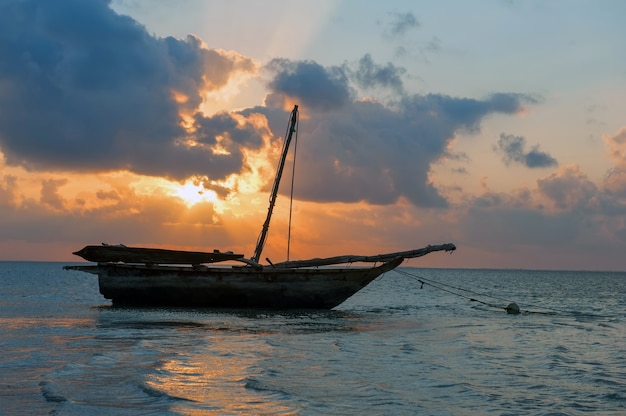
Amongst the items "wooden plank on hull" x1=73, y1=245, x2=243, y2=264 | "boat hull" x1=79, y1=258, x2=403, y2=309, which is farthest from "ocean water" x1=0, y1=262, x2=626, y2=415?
"wooden plank on hull" x1=73, y1=245, x2=243, y2=264

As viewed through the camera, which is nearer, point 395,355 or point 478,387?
point 478,387

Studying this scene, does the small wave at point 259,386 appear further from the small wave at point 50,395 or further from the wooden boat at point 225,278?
the wooden boat at point 225,278

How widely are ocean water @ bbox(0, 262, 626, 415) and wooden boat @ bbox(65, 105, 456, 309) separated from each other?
280cm

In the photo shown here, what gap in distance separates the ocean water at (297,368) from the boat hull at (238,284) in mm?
2739

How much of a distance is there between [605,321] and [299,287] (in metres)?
16.9

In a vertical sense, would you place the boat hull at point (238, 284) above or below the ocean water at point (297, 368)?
above

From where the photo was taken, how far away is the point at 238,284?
31.1 metres

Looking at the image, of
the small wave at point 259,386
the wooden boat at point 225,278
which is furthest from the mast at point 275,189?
the small wave at point 259,386

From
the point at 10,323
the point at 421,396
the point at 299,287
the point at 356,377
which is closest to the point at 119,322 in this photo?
the point at 10,323

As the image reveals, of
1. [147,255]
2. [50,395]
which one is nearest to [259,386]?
[50,395]

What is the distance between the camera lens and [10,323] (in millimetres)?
26094

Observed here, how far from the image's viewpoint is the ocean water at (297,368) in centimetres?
1203

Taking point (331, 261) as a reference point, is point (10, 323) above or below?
below

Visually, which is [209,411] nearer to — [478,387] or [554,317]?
[478,387]
